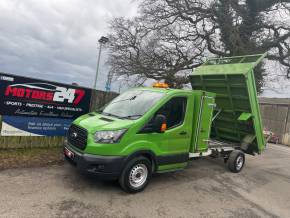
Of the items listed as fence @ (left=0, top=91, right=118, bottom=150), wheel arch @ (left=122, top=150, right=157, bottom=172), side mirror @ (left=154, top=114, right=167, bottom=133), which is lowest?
fence @ (left=0, top=91, right=118, bottom=150)

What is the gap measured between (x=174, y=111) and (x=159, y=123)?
738 mm

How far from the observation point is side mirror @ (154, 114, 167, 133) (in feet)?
18.7

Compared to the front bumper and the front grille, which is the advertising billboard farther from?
the front bumper

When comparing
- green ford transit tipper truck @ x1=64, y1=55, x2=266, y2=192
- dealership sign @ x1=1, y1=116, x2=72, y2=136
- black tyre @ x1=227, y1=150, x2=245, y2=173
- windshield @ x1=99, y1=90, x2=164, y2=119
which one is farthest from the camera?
black tyre @ x1=227, y1=150, x2=245, y2=173

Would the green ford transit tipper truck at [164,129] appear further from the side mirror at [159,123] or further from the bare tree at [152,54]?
the bare tree at [152,54]

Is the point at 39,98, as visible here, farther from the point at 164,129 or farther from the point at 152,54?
the point at 152,54

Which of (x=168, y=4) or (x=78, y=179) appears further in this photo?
(x=168, y=4)

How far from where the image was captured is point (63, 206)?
15.5 ft

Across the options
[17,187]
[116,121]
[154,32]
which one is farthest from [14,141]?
[154,32]

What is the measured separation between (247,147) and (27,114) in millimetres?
6634

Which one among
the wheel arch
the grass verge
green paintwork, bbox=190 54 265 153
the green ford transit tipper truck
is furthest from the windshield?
green paintwork, bbox=190 54 265 153

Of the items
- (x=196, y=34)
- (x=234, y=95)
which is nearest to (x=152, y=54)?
(x=196, y=34)

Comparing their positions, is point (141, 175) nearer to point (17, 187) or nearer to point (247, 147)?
point (17, 187)

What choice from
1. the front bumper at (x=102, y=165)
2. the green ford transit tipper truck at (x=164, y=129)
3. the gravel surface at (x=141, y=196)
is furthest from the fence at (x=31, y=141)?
the front bumper at (x=102, y=165)
